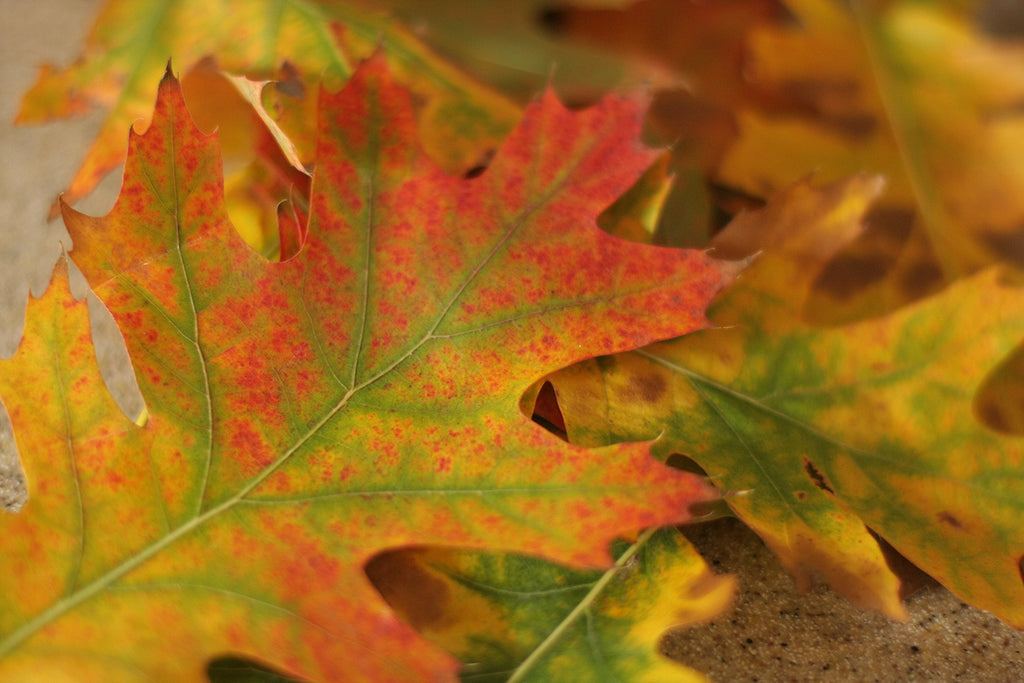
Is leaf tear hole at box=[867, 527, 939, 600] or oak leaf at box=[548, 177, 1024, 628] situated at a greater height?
oak leaf at box=[548, 177, 1024, 628]

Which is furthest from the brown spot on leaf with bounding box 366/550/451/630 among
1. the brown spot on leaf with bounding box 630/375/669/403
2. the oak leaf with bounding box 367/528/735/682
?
the brown spot on leaf with bounding box 630/375/669/403

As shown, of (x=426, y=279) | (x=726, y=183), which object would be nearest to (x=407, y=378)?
(x=426, y=279)

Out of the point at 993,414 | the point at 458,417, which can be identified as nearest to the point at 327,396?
the point at 458,417

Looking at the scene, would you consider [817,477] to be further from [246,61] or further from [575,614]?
[246,61]

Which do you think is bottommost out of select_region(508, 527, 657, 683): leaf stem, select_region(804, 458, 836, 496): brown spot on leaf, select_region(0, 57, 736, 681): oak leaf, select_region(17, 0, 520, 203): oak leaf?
select_region(804, 458, 836, 496): brown spot on leaf

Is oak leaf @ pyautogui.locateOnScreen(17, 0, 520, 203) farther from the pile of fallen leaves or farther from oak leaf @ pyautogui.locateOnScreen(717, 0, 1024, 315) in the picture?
oak leaf @ pyautogui.locateOnScreen(717, 0, 1024, 315)

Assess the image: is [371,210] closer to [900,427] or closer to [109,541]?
[109,541]

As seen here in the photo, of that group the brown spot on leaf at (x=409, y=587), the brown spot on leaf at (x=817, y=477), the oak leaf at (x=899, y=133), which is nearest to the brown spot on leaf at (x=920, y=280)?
the oak leaf at (x=899, y=133)
